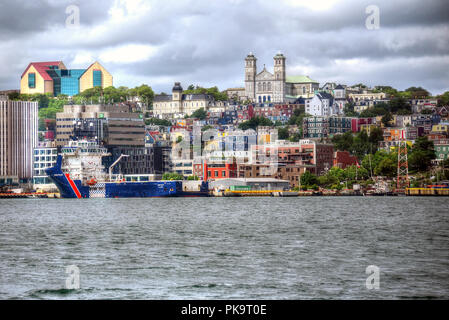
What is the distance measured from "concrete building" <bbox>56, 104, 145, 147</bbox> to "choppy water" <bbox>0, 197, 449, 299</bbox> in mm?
92537

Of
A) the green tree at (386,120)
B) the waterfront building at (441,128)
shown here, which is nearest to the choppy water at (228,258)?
the waterfront building at (441,128)

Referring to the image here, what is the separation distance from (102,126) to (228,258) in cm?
11949

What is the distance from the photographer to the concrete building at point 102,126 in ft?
487

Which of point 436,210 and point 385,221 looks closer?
point 385,221

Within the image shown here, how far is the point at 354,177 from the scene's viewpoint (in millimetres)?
121500

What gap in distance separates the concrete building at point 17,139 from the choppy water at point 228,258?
96103 mm

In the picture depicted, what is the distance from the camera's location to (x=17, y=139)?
154m

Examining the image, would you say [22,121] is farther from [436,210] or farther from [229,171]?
[436,210]

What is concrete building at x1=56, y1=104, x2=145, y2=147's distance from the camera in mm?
148375

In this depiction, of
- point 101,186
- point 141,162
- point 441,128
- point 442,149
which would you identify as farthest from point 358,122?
point 101,186

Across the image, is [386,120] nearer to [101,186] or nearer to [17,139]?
[17,139]

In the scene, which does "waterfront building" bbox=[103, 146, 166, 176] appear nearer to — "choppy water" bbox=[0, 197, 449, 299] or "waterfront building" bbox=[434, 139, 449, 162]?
"waterfront building" bbox=[434, 139, 449, 162]

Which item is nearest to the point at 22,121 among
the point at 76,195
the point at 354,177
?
the point at 76,195
